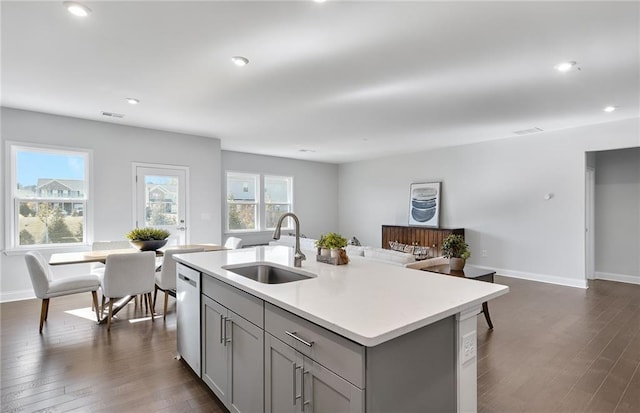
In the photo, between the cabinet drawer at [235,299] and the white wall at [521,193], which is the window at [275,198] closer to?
the white wall at [521,193]

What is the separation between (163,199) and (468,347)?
5.41 metres

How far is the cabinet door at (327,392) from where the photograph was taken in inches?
46.1

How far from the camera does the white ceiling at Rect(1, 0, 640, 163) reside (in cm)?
224

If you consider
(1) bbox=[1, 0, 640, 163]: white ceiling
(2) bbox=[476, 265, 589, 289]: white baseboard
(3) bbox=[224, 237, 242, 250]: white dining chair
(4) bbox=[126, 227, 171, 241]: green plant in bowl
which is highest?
(1) bbox=[1, 0, 640, 163]: white ceiling

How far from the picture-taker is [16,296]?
4.54m

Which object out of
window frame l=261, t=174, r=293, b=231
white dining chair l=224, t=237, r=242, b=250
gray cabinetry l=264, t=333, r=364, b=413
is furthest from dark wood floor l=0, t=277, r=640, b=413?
window frame l=261, t=174, r=293, b=231

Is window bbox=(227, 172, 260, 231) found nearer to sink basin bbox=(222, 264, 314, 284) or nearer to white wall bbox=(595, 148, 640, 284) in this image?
sink basin bbox=(222, 264, 314, 284)

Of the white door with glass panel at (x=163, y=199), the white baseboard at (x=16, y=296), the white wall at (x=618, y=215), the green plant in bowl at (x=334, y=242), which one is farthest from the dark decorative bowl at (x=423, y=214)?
the white baseboard at (x=16, y=296)

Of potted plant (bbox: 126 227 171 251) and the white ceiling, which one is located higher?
the white ceiling

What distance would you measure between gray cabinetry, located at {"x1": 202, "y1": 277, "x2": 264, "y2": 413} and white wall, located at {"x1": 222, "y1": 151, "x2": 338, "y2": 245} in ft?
18.3

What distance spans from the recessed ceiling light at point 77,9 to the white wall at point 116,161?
3305 mm

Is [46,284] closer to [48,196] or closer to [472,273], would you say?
[48,196]

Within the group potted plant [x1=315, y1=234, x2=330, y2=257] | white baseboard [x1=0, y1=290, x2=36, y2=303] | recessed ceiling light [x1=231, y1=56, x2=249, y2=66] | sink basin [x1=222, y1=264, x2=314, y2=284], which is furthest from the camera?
white baseboard [x1=0, y1=290, x2=36, y2=303]

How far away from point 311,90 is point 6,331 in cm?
409
